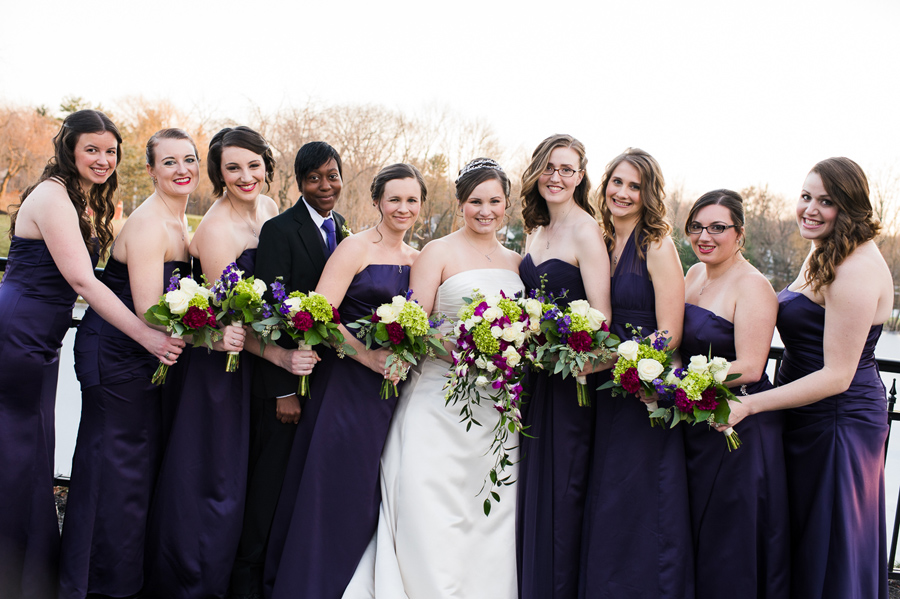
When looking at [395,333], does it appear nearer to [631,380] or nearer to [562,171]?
[631,380]

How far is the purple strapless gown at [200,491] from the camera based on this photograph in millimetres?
3887

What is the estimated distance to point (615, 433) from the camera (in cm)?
373

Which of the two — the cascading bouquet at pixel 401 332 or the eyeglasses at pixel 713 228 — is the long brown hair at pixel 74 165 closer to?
the cascading bouquet at pixel 401 332

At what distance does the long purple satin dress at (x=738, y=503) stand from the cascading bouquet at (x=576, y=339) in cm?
62

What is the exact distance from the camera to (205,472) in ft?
13.0

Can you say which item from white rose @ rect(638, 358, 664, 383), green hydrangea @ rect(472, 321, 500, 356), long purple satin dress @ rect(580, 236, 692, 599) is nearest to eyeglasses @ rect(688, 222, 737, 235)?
long purple satin dress @ rect(580, 236, 692, 599)

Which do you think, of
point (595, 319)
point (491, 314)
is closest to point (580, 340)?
point (595, 319)

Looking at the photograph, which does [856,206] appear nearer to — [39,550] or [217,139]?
[217,139]

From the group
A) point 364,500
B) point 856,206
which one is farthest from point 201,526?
point 856,206

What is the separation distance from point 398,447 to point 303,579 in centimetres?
99

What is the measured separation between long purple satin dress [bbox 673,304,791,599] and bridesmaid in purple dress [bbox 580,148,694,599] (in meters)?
0.11

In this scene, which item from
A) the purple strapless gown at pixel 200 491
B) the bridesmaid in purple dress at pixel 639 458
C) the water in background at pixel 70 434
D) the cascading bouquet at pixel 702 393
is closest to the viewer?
the cascading bouquet at pixel 702 393

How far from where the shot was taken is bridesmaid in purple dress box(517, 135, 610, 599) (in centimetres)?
376

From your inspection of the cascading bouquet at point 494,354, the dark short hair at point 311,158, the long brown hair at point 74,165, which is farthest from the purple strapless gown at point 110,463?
the cascading bouquet at point 494,354
